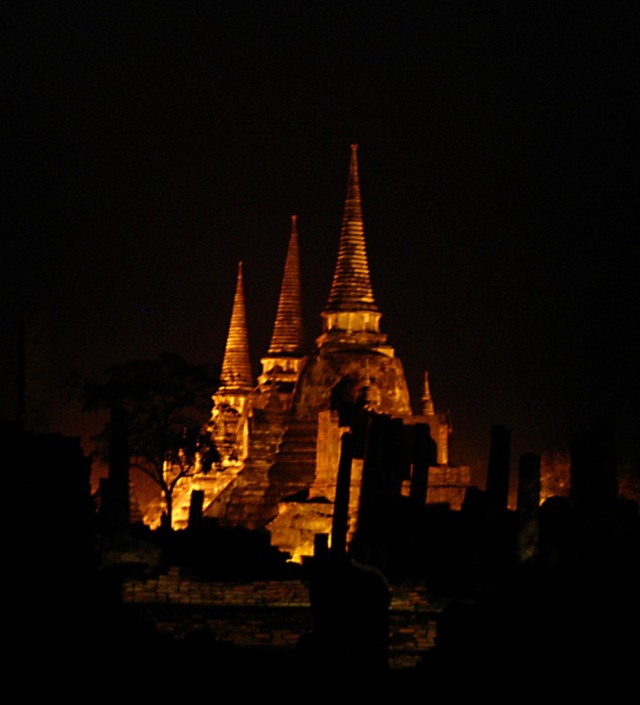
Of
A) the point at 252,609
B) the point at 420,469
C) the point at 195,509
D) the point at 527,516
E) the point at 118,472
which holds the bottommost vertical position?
the point at 252,609

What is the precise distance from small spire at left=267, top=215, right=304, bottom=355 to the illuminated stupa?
0.03 metres

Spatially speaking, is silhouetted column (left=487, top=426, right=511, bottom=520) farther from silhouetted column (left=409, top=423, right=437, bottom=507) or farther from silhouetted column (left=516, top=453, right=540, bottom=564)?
silhouetted column (left=516, top=453, right=540, bottom=564)

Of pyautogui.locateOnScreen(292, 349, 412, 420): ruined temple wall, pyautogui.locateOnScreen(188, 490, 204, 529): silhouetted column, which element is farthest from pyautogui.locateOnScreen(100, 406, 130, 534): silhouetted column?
pyautogui.locateOnScreen(292, 349, 412, 420): ruined temple wall

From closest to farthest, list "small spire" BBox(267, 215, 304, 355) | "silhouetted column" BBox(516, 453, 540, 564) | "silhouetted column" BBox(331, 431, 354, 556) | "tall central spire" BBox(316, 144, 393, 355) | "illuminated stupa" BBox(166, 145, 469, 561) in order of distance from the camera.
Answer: "silhouetted column" BBox(331, 431, 354, 556) → "silhouetted column" BBox(516, 453, 540, 564) → "illuminated stupa" BBox(166, 145, 469, 561) → "tall central spire" BBox(316, 144, 393, 355) → "small spire" BBox(267, 215, 304, 355)

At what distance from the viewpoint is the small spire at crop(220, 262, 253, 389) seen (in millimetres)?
56750

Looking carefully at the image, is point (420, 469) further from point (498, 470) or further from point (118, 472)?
point (118, 472)

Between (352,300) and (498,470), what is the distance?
79.2ft

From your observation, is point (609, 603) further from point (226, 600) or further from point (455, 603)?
point (226, 600)

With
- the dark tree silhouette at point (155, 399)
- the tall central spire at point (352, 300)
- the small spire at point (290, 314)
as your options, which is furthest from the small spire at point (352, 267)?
the dark tree silhouette at point (155, 399)

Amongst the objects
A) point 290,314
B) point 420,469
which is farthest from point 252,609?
point 290,314

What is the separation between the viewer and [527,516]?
23.2 meters

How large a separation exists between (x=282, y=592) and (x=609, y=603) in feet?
36.5

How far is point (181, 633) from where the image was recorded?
18.8 metres

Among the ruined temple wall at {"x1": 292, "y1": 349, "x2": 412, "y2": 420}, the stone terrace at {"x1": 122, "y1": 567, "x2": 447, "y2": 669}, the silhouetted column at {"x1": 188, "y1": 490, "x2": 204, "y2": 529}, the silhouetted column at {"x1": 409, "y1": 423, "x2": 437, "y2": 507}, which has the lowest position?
the stone terrace at {"x1": 122, "y1": 567, "x2": 447, "y2": 669}
